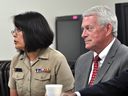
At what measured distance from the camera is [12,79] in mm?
2268

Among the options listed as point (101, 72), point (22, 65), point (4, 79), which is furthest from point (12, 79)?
point (101, 72)

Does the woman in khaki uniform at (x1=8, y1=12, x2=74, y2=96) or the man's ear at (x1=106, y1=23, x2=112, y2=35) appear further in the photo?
the woman in khaki uniform at (x1=8, y1=12, x2=74, y2=96)

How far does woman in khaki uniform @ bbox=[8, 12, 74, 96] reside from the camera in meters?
2.13

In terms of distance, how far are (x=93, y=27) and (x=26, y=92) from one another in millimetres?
847

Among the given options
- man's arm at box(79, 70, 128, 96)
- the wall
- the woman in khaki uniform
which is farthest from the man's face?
the wall

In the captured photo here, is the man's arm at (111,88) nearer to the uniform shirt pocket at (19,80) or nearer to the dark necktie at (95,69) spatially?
the dark necktie at (95,69)

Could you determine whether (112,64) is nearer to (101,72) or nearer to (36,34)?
(101,72)

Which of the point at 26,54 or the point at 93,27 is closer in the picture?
the point at 93,27

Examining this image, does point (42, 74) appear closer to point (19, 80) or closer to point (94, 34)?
point (19, 80)

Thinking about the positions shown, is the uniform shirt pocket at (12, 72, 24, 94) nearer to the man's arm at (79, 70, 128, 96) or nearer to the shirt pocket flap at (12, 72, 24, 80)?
the shirt pocket flap at (12, 72, 24, 80)

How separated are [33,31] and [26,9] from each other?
71.7 inches

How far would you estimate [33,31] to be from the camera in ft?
7.18

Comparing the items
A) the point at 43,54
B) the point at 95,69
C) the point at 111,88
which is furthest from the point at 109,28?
the point at 43,54

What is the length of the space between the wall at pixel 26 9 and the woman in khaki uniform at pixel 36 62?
106 centimetres
